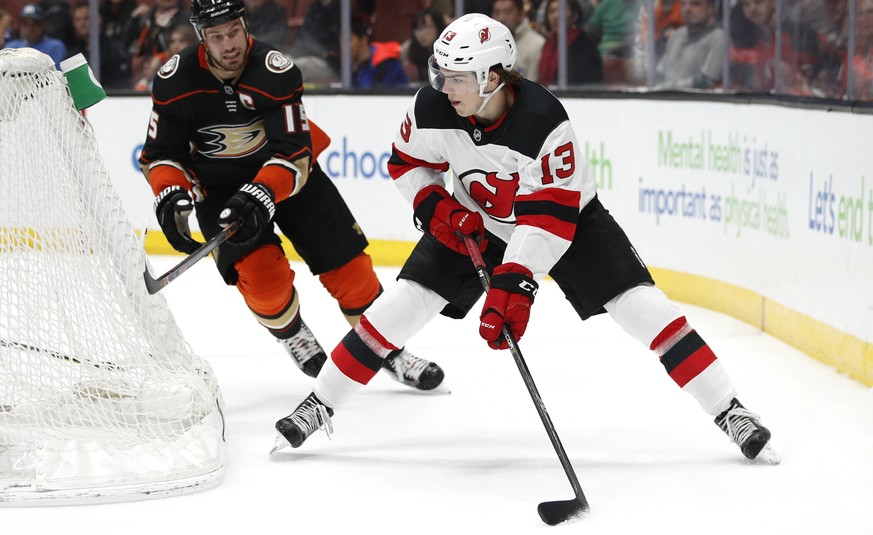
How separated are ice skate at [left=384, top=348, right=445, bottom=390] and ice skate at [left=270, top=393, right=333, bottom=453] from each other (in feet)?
2.05

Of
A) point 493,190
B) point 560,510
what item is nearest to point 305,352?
point 493,190

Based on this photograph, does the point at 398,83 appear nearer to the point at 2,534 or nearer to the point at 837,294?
the point at 837,294

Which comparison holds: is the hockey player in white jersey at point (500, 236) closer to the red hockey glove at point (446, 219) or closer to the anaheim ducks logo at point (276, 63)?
→ the red hockey glove at point (446, 219)

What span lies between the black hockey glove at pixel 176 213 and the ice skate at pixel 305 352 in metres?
0.48

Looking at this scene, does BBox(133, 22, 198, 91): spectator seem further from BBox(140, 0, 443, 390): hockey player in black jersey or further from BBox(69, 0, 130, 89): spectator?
BBox(140, 0, 443, 390): hockey player in black jersey

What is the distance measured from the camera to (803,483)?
2631 millimetres

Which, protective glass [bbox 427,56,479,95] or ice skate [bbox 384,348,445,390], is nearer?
protective glass [bbox 427,56,479,95]

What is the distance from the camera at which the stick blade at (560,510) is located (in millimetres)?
2367

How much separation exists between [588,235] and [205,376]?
93 cm

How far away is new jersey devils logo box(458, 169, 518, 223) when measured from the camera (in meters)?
2.76

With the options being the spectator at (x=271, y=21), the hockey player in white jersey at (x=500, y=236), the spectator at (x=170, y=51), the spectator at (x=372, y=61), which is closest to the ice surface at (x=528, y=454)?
the hockey player in white jersey at (x=500, y=236)

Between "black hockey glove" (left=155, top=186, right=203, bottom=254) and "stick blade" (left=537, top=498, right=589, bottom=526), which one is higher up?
"black hockey glove" (left=155, top=186, right=203, bottom=254)

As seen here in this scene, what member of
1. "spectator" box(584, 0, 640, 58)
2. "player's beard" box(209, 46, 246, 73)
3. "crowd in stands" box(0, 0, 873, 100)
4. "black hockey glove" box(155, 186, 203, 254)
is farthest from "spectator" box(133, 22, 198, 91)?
"black hockey glove" box(155, 186, 203, 254)

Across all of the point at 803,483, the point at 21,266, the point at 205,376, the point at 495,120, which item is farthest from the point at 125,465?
the point at 803,483
